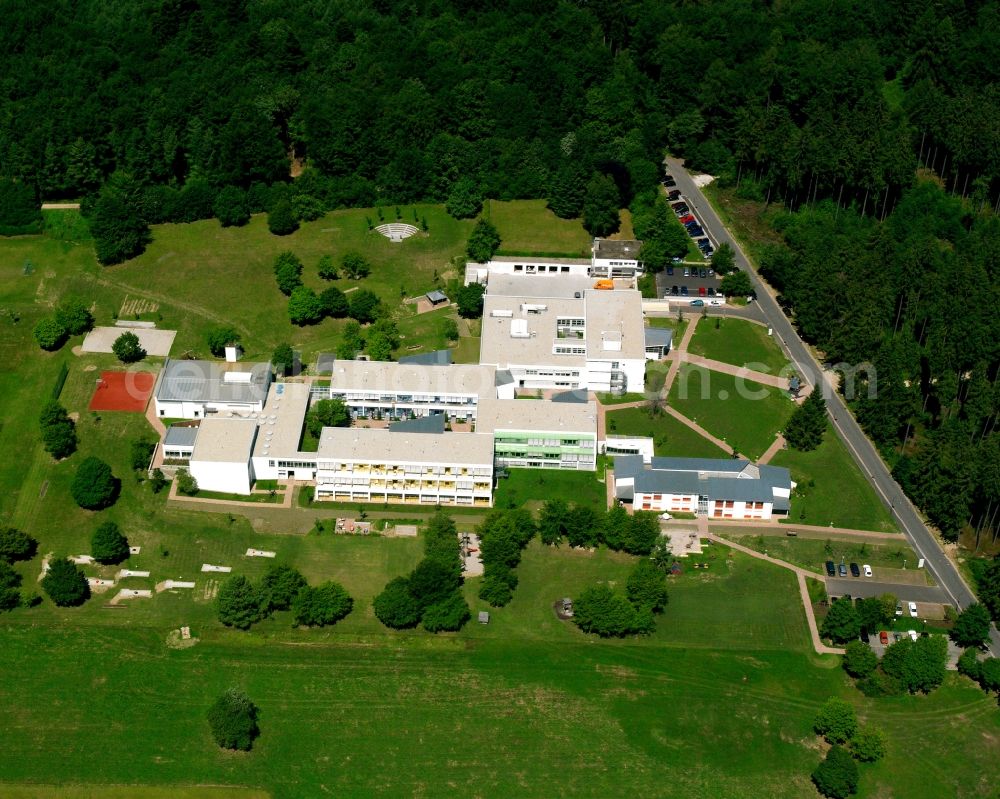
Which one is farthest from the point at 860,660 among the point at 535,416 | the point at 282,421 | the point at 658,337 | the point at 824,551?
the point at 282,421

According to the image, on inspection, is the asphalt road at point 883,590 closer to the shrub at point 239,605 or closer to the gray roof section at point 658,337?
the gray roof section at point 658,337

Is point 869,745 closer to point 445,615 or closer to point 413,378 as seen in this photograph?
point 445,615

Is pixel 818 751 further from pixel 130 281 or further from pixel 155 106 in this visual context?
pixel 155 106

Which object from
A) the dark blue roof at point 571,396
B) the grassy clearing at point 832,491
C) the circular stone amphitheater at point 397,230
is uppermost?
the circular stone amphitheater at point 397,230

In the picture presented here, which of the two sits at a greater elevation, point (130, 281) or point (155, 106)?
point (155, 106)

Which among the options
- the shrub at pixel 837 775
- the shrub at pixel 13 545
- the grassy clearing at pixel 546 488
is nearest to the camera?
the shrub at pixel 837 775

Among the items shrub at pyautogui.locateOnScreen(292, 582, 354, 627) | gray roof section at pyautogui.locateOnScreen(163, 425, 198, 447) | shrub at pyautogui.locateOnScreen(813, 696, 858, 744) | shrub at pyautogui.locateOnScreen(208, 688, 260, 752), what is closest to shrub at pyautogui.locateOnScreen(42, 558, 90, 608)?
gray roof section at pyautogui.locateOnScreen(163, 425, 198, 447)

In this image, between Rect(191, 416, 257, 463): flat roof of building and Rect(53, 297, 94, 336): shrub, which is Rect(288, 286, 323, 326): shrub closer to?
Rect(191, 416, 257, 463): flat roof of building

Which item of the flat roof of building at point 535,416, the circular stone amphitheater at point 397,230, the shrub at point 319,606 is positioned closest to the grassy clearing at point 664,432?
the flat roof of building at point 535,416

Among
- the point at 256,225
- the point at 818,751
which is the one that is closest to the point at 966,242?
the point at 818,751
